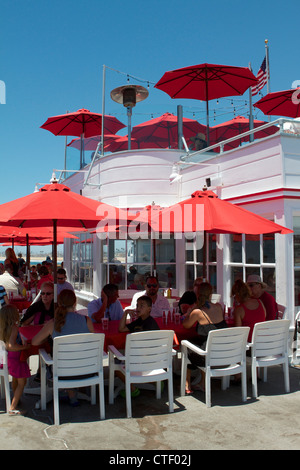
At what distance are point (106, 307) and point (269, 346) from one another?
2178mm

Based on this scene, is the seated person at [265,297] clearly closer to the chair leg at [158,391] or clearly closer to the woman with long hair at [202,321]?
the woman with long hair at [202,321]

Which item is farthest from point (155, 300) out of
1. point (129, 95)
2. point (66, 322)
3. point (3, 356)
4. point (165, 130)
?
point (129, 95)

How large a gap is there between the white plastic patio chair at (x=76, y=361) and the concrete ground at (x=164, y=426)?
25 centimetres

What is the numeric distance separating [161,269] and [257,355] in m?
5.11

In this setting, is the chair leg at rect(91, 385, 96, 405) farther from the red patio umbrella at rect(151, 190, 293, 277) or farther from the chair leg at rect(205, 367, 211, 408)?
the red patio umbrella at rect(151, 190, 293, 277)

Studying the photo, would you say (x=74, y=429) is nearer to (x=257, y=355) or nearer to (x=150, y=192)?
(x=257, y=355)

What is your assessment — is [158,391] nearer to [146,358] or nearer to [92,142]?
[146,358]

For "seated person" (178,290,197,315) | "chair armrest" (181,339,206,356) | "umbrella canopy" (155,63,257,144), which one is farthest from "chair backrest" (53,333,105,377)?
"umbrella canopy" (155,63,257,144)

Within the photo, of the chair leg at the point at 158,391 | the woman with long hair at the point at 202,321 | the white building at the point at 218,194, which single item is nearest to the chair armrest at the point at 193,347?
the woman with long hair at the point at 202,321

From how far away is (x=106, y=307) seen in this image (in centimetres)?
552

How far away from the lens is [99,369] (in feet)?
13.3

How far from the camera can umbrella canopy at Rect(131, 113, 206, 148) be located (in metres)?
11.1

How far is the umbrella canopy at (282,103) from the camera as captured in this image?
36.5 feet

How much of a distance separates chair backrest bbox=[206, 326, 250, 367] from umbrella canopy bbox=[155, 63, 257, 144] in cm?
616
